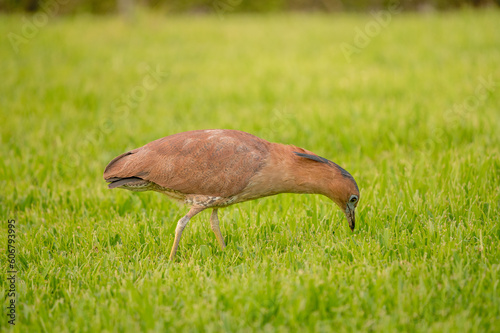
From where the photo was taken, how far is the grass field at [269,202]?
10.3ft

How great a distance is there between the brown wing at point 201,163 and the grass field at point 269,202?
1.98 feet

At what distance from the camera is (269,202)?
5133mm

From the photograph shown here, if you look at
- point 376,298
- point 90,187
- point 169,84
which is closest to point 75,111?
point 169,84

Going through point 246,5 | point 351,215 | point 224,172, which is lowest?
point 351,215

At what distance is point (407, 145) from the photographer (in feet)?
21.3

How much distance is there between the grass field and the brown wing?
0.60 meters

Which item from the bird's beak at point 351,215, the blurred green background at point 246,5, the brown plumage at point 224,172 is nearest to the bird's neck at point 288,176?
the brown plumage at point 224,172

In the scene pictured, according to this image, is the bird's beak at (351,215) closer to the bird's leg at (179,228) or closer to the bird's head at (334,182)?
the bird's head at (334,182)

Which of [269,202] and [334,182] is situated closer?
[334,182]

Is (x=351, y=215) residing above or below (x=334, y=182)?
below

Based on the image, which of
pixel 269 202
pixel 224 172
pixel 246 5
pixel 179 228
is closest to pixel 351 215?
pixel 224 172

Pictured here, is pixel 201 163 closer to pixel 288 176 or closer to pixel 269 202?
pixel 288 176

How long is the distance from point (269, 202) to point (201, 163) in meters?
1.48

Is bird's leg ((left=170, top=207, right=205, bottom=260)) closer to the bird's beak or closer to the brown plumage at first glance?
the brown plumage
